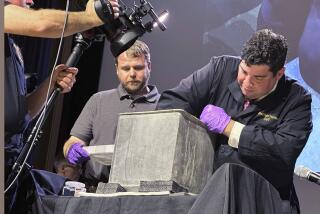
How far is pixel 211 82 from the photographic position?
2.05 meters

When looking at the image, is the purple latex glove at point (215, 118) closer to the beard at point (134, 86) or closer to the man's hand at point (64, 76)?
the man's hand at point (64, 76)

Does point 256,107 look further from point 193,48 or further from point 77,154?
point 193,48

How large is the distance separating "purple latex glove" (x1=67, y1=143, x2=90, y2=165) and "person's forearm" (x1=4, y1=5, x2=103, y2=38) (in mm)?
927

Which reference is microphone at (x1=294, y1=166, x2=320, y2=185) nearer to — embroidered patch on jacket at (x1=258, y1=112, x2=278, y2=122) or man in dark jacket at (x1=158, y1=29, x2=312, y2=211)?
man in dark jacket at (x1=158, y1=29, x2=312, y2=211)

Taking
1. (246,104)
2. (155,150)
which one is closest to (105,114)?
(246,104)

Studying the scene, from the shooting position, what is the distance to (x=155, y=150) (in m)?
1.48

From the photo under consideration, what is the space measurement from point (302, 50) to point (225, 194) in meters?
2.12

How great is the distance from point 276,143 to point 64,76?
761 mm

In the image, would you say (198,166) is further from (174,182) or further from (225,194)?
(225,194)

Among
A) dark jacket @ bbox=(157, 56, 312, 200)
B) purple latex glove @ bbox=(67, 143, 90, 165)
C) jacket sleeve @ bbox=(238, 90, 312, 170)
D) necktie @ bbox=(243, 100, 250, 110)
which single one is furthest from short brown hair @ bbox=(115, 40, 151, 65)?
jacket sleeve @ bbox=(238, 90, 312, 170)

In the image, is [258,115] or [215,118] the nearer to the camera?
[215,118]

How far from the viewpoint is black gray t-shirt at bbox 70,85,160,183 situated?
2535mm

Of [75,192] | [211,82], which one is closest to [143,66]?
[211,82]

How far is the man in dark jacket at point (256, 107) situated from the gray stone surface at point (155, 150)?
0.28 metres
